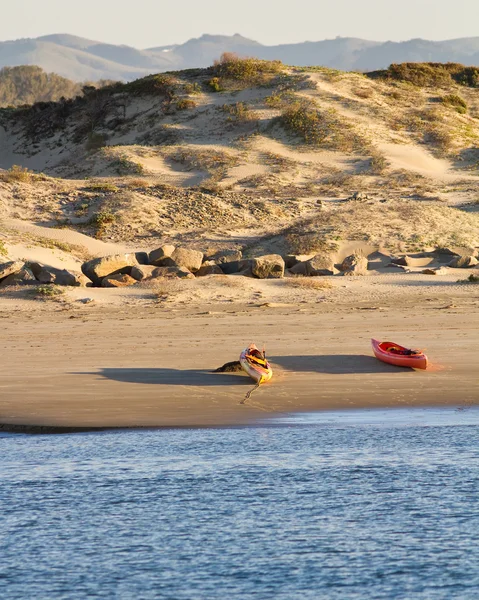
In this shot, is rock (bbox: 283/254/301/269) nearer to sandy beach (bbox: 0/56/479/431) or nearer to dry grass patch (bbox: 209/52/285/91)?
sandy beach (bbox: 0/56/479/431)

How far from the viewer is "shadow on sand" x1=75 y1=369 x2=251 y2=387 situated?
1677 cm

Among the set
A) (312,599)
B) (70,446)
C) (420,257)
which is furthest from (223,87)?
(312,599)

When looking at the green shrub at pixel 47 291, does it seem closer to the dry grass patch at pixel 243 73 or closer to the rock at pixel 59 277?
the rock at pixel 59 277

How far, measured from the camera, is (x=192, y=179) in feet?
151

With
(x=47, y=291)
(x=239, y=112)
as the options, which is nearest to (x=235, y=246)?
(x=47, y=291)

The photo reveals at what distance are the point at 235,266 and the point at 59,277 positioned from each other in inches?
230

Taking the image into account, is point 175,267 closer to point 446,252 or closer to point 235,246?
point 235,246

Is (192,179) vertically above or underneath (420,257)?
above

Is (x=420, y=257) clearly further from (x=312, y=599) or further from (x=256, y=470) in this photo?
(x=312, y=599)

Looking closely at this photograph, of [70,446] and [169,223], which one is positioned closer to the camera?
[70,446]

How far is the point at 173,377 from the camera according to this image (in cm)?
1705

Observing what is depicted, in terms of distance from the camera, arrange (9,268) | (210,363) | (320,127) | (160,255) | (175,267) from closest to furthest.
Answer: (210,363) < (9,268) < (175,267) < (160,255) < (320,127)

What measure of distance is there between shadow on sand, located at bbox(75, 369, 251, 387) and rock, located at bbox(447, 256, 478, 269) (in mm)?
14293

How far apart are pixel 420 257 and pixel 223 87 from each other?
95.8 feet
